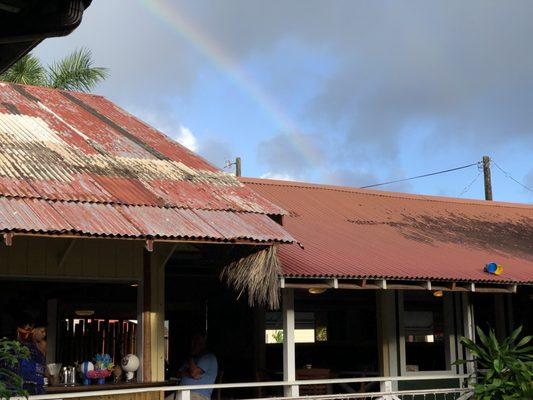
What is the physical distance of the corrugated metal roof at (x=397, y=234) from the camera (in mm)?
12250

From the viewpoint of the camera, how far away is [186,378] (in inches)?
429

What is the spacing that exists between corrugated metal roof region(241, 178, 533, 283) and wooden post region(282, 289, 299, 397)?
0.59 m

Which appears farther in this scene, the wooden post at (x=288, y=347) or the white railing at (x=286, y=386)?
the wooden post at (x=288, y=347)

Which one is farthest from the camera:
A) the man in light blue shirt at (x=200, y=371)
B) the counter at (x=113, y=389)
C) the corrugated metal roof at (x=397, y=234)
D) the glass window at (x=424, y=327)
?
the glass window at (x=424, y=327)

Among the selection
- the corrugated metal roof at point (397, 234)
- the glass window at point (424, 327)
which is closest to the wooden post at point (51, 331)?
the corrugated metal roof at point (397, 234)

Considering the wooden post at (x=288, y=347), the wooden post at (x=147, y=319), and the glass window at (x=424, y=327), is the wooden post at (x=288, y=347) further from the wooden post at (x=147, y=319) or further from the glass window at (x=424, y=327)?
the glass window at (x=424, y=327)

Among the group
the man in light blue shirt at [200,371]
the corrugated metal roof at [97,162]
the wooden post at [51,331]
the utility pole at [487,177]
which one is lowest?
the man in light blue shirt at [200,371]

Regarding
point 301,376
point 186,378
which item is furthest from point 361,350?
point 186,378

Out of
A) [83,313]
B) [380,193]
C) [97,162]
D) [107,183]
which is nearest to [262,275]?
[107,183]

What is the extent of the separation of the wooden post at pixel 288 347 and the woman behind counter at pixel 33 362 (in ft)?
A: 10.7

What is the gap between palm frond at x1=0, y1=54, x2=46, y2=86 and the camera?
82.2 ft

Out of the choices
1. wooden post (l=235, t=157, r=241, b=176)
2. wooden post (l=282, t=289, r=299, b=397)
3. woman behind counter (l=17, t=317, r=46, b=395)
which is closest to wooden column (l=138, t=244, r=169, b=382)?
wooden post (l=282, t=289, r=299, b=397)

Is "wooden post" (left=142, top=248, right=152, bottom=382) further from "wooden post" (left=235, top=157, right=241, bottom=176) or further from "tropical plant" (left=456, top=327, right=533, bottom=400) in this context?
"wooden post" (left=235, top=157, right=241, bottom=176)

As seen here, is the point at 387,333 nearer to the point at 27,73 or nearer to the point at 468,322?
the point at 468,322
